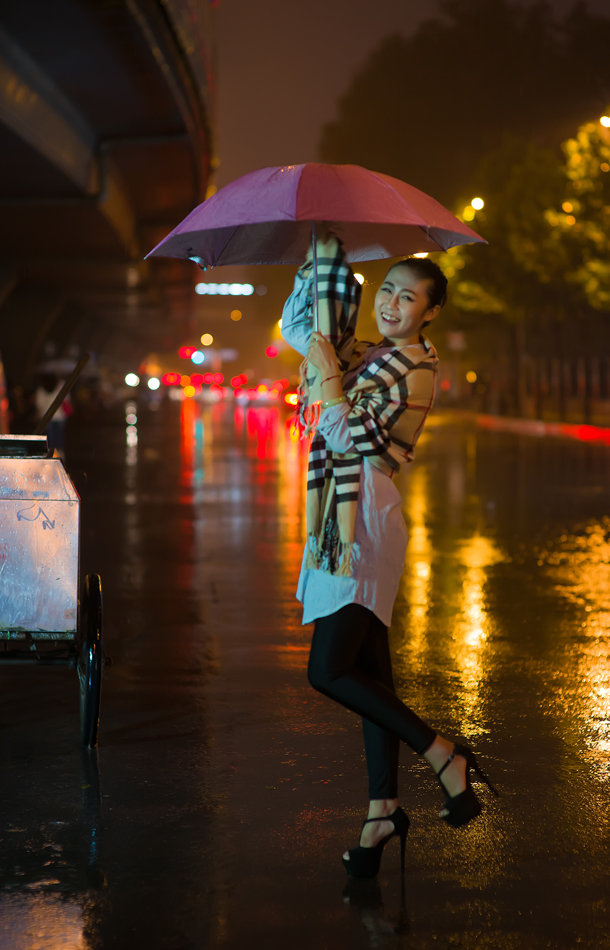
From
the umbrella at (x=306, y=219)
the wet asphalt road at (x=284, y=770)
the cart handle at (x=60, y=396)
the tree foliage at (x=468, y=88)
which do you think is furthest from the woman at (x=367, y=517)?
the tree foliage at (x=468, y=88)

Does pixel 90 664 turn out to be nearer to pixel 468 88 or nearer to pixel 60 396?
pixel 60 396

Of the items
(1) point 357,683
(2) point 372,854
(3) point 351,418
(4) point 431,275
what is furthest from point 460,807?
(4) point 431,275

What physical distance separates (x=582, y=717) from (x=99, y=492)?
13.9 m

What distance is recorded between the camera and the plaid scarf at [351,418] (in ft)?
15.0

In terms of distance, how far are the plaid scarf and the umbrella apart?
0.13 m

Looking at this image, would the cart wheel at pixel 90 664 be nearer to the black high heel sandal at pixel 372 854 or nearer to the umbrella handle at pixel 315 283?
the black high heel sandal at pixel 372 854

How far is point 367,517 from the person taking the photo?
4.62 metres

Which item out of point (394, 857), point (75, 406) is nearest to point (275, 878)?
point (394, 857)

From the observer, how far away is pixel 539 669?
8148 mm

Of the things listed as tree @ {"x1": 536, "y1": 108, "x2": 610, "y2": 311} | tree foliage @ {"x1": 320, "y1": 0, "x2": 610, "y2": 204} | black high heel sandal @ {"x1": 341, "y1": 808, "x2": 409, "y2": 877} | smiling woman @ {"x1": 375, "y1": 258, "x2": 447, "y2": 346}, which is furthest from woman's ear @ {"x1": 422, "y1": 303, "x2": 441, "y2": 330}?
tree foliage @ {"x1": 320, "y1": 0, "x2": 610, "y2": 204}

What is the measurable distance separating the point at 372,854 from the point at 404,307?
6.03ft

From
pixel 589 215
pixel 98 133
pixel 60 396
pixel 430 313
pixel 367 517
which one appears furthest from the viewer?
pixel 589 215

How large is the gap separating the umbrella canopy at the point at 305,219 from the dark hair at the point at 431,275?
0.43 feet

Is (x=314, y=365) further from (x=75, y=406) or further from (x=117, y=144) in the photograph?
(x=75, y=406)
